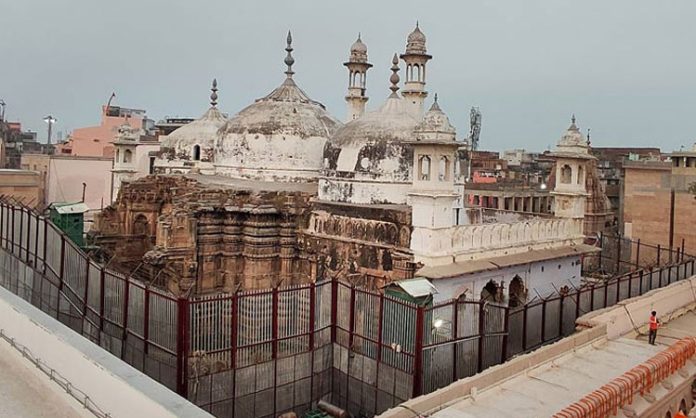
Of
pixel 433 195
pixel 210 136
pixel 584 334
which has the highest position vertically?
pixel 210 136

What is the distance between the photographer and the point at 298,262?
16.3 metres

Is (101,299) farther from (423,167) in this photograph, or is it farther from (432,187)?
(423,167)

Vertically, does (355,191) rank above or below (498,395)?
above

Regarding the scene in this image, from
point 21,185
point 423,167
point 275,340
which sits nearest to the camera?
point 275,340

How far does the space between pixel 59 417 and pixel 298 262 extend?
10338mm

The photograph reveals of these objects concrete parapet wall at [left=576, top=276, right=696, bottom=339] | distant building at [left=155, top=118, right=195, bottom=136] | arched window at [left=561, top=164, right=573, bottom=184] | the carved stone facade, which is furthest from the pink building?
concrete parapet wall at [left=576, top=276, right=696, bottom=339]

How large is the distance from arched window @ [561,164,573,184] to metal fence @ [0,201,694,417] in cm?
771

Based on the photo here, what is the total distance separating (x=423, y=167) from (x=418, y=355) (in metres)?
5.64

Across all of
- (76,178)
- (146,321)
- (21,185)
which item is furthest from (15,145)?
(146,321)

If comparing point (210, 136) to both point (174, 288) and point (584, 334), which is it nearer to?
point (174, 288)

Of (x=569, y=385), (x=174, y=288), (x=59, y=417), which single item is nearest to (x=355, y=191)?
(x=174, y=288)

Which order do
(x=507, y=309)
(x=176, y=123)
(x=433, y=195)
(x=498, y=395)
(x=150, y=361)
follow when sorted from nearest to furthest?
(x=498, y=395), (x=150, y=361), (x=507, y=309), (x=433, y=195), (x=176, y=123)

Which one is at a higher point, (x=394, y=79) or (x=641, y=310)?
(x=394, y=79)

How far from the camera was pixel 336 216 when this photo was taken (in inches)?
604
